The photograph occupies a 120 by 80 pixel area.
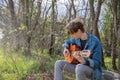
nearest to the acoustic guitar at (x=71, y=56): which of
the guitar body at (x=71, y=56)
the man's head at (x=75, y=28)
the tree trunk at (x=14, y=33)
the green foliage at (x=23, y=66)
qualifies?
the guitar body at (x=71, y=56)

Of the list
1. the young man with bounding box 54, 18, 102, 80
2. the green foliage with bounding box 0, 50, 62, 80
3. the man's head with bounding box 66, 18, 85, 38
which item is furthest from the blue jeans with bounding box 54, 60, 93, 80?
the green foliage with bounding box 0, 50, 62, 80

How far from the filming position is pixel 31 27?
33.5 feet

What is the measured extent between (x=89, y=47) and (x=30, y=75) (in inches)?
94.3

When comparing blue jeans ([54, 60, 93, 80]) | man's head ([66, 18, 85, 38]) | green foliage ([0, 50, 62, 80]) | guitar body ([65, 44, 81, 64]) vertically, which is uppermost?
man's head ([66, 18, 85, 38])

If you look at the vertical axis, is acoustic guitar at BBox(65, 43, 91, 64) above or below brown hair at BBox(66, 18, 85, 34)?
below

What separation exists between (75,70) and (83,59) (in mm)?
344

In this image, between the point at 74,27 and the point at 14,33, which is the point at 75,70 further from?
the point at 14,33

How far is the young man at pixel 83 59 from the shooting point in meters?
5.93

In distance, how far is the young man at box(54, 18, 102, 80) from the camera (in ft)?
19.4

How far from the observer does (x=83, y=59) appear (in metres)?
5.91

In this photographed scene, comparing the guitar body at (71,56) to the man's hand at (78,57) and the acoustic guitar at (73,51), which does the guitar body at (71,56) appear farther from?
the man's hand at (78,57)

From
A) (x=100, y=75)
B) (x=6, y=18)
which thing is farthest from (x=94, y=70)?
(x=6, y=18)

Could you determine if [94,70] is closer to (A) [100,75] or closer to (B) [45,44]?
(A) [100,75]

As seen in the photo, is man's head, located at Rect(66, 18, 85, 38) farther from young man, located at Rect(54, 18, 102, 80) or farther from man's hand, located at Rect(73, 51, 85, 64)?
man's hand, located at Rect(73, 51, 85, 64)
